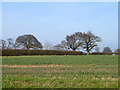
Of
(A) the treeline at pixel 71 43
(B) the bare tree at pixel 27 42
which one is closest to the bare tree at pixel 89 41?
(A) the treeline at pixel 71 43

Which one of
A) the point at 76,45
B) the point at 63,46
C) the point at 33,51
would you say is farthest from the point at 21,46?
the point at 76,45

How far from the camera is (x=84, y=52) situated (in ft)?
162

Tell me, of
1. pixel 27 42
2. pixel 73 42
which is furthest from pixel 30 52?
pixel 73 42

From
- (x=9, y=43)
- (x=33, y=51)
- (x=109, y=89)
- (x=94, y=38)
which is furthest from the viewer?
(x=94, y=38)

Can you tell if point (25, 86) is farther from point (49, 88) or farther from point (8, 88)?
point (49, 88)

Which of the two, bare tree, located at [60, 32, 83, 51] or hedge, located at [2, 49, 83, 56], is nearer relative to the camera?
hedge, located at [2, 49, 83, 56]

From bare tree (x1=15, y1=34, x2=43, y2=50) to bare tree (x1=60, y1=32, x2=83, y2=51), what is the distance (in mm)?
8784

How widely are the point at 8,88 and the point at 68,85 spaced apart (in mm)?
2302

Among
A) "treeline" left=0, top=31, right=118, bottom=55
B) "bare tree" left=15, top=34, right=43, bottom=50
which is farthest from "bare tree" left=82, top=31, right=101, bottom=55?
"bare tree" left=15, top=34, right=43, bottom=50

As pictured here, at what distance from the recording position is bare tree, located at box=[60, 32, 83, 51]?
1976 inches

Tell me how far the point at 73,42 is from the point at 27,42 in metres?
15.8

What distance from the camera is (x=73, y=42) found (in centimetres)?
5197

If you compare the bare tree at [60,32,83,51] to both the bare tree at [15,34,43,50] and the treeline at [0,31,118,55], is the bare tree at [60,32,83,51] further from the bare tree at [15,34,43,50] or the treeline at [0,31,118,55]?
the bare tree at [15,34,43,50]

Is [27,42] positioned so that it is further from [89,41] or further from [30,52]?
[89,41]
